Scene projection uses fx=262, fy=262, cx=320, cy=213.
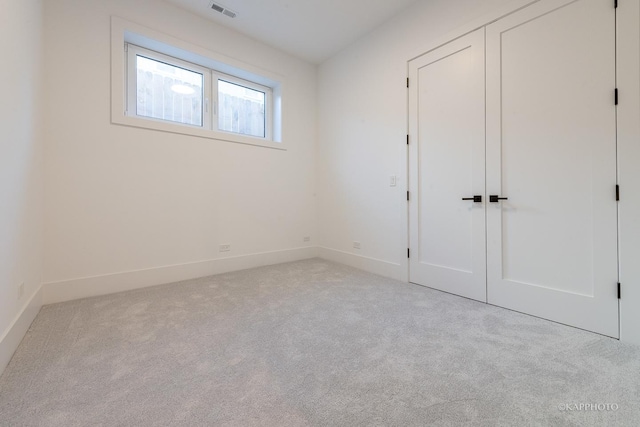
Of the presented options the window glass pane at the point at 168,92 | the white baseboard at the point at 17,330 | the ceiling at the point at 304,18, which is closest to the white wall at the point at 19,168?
the white baseboard at the point at 17,330

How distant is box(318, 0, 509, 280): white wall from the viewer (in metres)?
2.85

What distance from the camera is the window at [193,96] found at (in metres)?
2.96

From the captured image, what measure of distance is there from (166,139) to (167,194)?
62 centimetres

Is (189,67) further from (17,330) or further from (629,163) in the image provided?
(629,163)

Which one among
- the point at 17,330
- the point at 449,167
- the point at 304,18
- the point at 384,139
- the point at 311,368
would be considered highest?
the point at 304,18

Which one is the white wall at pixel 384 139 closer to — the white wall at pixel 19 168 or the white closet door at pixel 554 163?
the white closet door at pixel 554 163

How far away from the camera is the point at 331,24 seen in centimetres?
322

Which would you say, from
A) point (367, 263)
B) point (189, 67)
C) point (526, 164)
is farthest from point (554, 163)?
point (189, 67)

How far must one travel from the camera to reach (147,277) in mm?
2811

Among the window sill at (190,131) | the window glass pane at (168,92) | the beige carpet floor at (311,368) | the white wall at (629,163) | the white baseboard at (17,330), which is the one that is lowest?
the beige carpet floor at (311,368)

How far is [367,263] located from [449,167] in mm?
1549

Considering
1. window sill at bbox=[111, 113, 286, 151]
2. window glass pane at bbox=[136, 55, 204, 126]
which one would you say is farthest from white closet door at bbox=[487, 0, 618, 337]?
window glass pane at bbox=[136, 55, 204, 126]

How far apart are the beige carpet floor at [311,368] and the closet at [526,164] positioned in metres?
0.33

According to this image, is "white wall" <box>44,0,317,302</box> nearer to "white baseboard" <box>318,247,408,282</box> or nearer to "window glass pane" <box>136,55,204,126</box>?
"window glass pane" <box>136,55,204,126</box>
